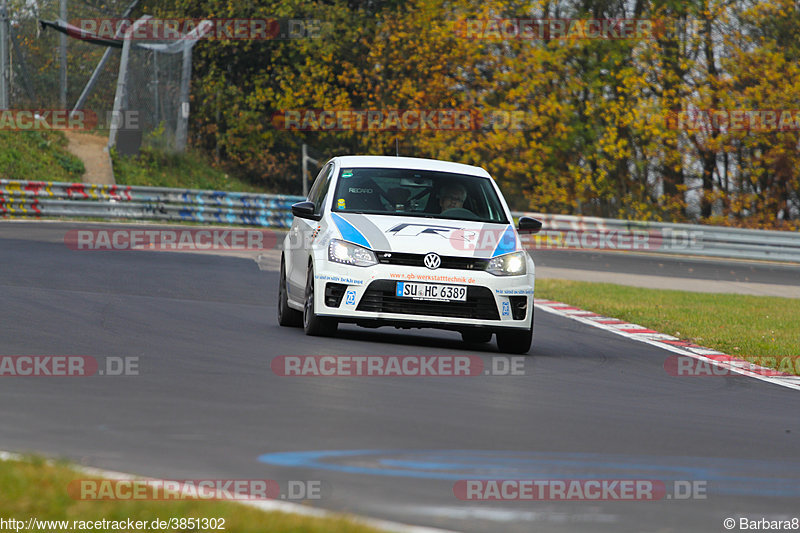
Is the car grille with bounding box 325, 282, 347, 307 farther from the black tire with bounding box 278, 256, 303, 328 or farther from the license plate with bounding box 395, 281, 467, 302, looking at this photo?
the black tire with bounding box 278, 256, 303, 328

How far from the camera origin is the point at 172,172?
3997 cm

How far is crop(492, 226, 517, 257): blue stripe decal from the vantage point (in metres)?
11.7

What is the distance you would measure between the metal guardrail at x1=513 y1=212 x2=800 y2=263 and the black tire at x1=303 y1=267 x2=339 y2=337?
22276mm

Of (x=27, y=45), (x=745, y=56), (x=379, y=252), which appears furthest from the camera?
(x=745, y=56)

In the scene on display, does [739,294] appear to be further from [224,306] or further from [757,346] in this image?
[224,306]

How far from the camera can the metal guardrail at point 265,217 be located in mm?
33031

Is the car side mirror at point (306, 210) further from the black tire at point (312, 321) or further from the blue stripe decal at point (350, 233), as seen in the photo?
the black tire at point (312, 321)

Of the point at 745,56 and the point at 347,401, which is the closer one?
the point at 347,401

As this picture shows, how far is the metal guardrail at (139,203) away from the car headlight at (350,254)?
70.1 ft

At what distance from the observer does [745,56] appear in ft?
131

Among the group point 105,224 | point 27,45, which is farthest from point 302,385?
point 27,45

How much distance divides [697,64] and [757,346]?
28896 mm

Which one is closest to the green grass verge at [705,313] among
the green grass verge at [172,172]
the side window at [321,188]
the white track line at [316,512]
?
the side window at [321,188]

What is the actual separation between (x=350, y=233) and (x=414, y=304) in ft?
2.94
